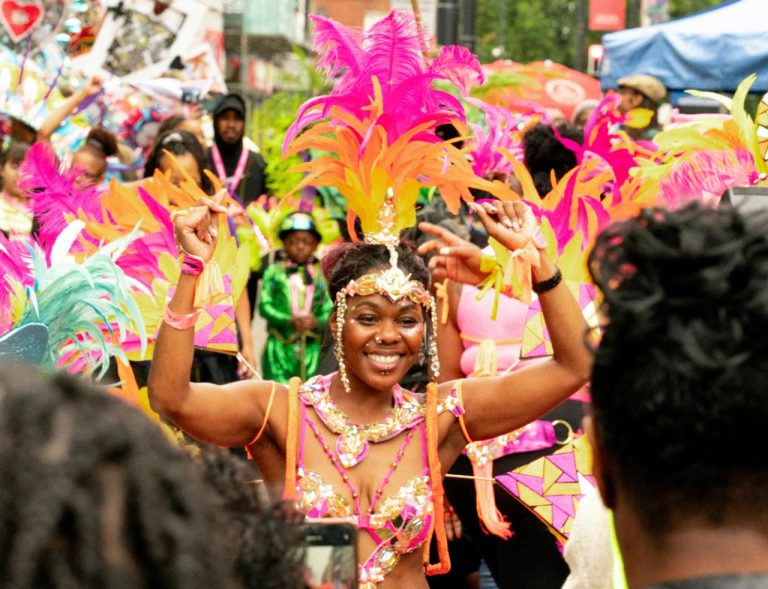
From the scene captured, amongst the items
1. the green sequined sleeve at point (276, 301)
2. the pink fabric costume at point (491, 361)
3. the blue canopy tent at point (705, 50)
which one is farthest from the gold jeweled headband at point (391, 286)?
the blue canopy tent at point (705, 50)

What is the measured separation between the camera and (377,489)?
3.66m

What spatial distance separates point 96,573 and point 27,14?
34.7ft

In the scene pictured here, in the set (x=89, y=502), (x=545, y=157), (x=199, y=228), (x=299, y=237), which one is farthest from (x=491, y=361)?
(x=89, y=502)

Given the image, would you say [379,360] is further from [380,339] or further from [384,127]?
[384,127]

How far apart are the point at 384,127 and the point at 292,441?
95 centimetres

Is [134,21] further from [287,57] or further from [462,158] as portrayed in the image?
[287,57]

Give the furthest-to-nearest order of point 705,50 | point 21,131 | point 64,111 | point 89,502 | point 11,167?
point 705,50
point 21,131
point 64,111
point 11,167
point 89,502

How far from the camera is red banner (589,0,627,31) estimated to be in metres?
21.5

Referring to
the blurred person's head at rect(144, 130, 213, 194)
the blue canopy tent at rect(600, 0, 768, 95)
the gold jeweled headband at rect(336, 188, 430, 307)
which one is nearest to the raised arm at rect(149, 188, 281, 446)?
the gold jeweled headband at rect(336, 188, 430, 307)

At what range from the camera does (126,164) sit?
34.9ft

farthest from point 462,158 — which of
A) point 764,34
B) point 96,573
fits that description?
point 764,34

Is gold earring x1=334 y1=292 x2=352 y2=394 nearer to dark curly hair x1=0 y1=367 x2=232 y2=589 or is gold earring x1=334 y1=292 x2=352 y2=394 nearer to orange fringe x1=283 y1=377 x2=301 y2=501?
orange fringe x1=283 y1=377 x2=301 y2=501

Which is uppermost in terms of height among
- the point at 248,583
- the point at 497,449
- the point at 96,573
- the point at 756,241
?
the point at 756,241

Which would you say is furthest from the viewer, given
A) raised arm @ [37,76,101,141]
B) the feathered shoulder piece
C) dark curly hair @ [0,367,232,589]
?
raised arm @ [37,76,101,141]
